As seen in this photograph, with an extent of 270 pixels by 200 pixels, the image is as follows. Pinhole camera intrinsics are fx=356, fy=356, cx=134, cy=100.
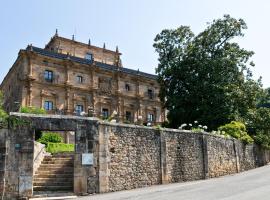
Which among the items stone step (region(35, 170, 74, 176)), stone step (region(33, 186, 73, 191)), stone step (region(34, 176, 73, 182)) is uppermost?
stone step (region(35, 170, 74, 176))

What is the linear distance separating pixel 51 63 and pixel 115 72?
29.7ft

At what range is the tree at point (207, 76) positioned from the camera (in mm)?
33844

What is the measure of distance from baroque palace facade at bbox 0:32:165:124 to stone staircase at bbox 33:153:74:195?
910 inches

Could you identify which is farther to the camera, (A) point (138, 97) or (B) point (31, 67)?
(A) point (138, 97)

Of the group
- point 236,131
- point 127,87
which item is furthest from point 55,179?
point 127,87

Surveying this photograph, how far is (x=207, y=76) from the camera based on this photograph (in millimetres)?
35500

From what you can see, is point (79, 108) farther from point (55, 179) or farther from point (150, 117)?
point (55, 179)

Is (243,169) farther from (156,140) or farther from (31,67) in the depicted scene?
(31,67)

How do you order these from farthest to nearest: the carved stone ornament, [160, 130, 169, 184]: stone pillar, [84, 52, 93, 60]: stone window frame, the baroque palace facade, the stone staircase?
[84, 52, 93, 60]: stone window frame < the carved stone ornament < the baroque palace facade < [160, 130, 169, 184]: stone pillar < the stone staircase

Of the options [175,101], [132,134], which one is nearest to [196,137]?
[132,134]

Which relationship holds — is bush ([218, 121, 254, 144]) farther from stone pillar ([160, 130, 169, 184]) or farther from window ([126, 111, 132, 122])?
window ([126, 111, 132, 122])

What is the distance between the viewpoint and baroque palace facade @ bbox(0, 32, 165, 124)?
139 feet

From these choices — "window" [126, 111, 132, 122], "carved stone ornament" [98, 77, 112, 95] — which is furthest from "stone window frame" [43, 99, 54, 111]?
"window" [126, 111, 132, 122]

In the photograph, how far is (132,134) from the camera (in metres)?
18.4
